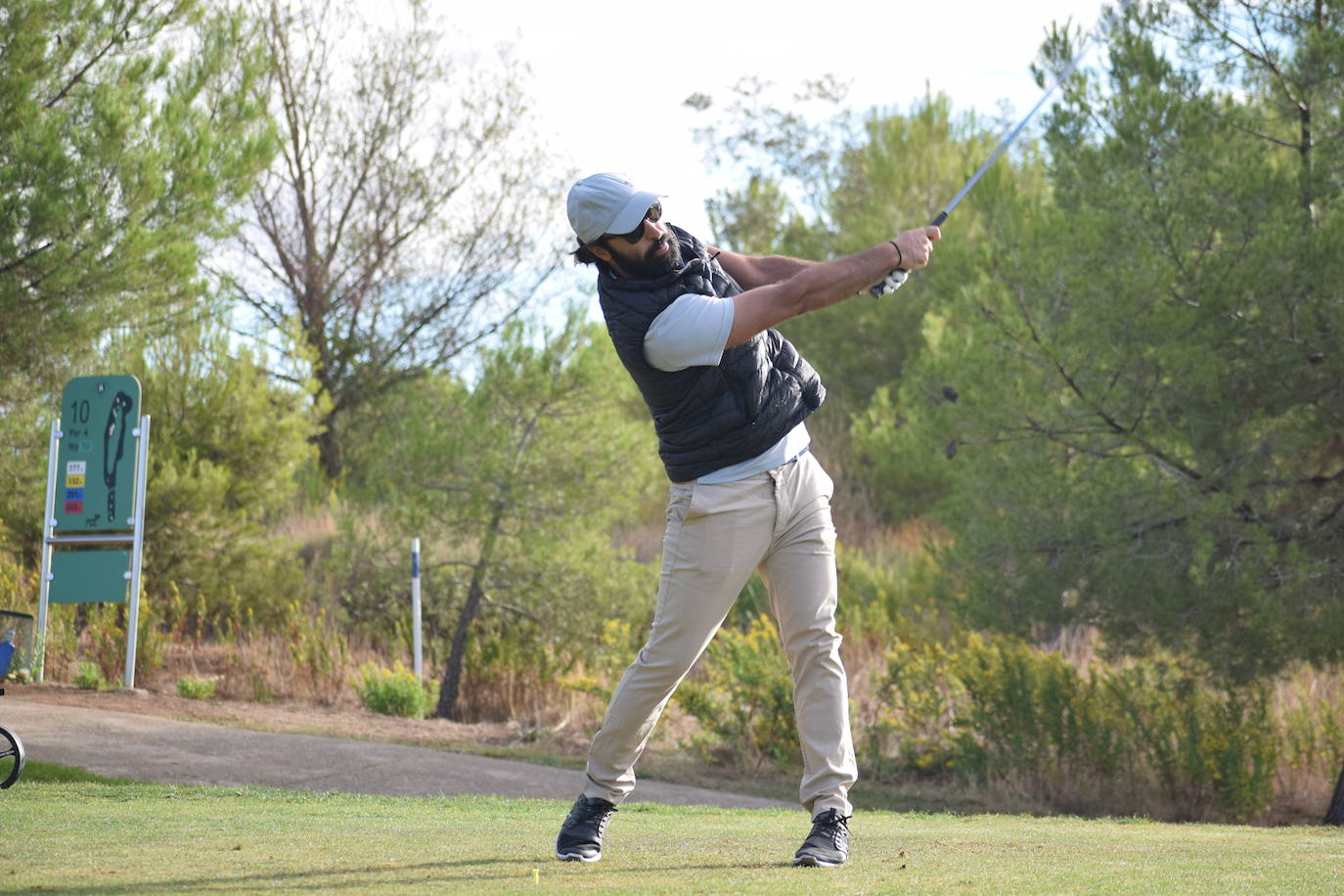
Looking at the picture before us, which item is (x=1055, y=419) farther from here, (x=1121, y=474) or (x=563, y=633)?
(x=563, y=633)

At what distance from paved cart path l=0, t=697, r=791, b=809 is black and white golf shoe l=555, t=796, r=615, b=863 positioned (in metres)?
4.14

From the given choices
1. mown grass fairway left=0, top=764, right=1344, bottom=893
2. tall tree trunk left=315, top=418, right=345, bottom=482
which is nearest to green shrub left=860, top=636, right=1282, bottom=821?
mown grass fairway left=0, top=764, right=1344, bottom=893

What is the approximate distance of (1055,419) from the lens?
10.8m

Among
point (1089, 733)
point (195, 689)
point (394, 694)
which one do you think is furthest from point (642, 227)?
point (195, 689)

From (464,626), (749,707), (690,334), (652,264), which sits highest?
(652,264)

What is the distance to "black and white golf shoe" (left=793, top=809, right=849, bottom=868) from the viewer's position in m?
4.14

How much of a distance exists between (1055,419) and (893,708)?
9.42ft

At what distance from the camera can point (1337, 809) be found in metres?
9.58

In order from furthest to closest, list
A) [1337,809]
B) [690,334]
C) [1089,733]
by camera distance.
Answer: [1089,733], [1337,809], [690,334]

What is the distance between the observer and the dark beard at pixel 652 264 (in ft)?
14.1

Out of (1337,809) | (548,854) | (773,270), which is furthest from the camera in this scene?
(1337,809)

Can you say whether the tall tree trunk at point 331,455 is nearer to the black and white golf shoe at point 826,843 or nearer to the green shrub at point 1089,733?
the green shrub at point 1089,733

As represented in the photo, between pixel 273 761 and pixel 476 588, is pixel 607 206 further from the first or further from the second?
pixel 476 588

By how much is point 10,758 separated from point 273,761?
1829 millimetres
